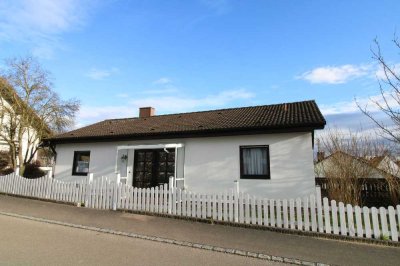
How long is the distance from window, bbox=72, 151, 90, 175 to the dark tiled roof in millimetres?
812

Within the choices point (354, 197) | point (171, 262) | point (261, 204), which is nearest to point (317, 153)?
point (354, 197)

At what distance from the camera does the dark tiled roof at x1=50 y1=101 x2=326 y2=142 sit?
10797 mm

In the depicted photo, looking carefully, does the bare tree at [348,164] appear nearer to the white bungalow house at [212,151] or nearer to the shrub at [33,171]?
the white bungalow house at [212,151]

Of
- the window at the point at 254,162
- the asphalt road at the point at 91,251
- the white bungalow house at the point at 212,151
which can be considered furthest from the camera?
the window at the point at 254,162

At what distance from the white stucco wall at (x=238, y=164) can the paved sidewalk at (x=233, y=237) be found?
339cm

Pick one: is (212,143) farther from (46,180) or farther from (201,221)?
(46,180)

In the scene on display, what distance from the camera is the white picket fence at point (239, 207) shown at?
674 cm

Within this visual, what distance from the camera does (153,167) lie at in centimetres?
1331

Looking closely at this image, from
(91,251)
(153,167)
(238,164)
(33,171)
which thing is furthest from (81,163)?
(91,251)

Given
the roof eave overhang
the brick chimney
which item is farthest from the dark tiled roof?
the brick chimney

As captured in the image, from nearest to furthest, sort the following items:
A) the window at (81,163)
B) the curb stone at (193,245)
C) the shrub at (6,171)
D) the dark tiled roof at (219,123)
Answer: the curb stone at (193,245) → the dark tiled roof at (219,123) → the window at (81,163) → the shrub at (6,171)

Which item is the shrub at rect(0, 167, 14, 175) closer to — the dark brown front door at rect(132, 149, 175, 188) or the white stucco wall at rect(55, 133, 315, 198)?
the white stucco wall at rect(55, 133, 315, 198)

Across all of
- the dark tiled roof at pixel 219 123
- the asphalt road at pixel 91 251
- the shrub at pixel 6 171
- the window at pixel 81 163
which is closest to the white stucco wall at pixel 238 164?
the dark tiled roof at pixel 219 123

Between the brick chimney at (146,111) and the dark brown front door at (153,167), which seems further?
the brick chimney at (146,111)
